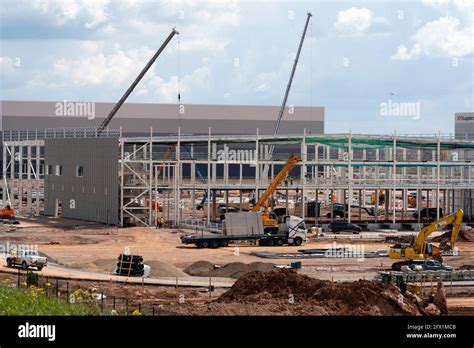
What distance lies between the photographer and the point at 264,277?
37156 millimetres

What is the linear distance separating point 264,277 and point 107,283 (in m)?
7.16

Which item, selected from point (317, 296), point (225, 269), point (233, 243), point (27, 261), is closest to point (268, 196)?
point (233, 243)

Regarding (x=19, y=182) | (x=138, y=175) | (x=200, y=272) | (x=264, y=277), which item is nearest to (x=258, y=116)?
(x=19, y=182)

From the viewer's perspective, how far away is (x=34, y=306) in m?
28.4

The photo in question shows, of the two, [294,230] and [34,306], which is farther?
[294,230]

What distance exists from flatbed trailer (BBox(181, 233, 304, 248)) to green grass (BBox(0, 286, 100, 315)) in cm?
2818

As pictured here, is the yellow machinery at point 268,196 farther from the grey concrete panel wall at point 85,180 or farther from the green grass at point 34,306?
the green grass at point 34,306

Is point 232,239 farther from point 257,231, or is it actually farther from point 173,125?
point 173,125

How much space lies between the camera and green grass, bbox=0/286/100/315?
27328mm

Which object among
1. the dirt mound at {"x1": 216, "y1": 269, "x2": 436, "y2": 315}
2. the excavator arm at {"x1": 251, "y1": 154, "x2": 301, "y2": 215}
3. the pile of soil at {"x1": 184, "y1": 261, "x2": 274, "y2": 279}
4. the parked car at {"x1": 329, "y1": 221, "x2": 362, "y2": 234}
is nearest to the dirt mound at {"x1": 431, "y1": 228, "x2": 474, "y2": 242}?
the parked car at {"x1": 329, "y1": 221, "x2": 362, "y2": 234}

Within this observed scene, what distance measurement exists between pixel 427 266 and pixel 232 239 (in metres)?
16.1

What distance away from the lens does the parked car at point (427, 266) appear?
4678cm

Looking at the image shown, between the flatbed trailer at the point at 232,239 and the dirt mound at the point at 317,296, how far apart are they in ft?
74.7
